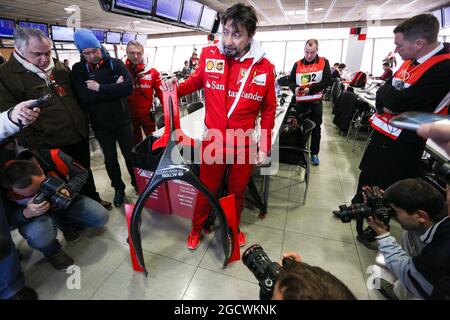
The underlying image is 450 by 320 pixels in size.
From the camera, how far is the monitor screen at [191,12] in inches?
174

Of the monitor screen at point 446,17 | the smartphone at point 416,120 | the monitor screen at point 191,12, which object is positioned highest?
the monitor screen at point 446,17

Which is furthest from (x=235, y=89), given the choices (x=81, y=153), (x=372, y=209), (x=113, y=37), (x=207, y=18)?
(x=113, y=37)

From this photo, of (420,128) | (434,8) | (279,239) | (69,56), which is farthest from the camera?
(69,56)

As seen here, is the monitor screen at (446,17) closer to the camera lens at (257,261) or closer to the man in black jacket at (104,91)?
the man in black jacket at (104,91)

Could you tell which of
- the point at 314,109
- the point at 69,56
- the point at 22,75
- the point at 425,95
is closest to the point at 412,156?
the point at 425,95

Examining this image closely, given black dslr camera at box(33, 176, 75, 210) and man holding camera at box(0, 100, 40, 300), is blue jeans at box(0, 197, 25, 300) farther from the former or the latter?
black dslr camera at box(33, 176, 75, 210)

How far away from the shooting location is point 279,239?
6.13 ft

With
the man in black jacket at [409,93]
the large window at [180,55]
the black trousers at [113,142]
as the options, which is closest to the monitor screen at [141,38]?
the large window at [180,55]

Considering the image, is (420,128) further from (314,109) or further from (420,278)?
(314,109)

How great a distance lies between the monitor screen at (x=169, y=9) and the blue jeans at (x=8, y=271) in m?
3.76

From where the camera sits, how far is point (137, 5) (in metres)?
3.32

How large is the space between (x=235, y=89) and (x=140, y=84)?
173 cm

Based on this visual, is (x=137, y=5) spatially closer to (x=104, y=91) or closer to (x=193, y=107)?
(x=193, y=107)
